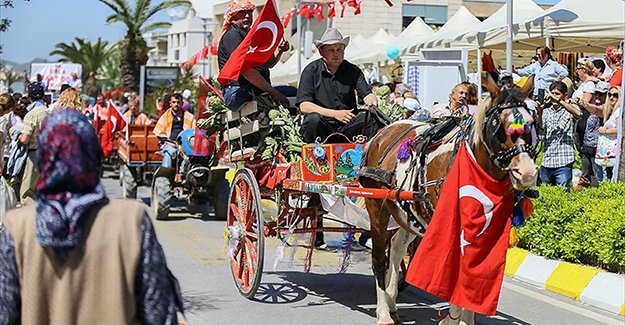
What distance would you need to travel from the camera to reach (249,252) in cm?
909

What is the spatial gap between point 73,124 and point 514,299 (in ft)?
20.5

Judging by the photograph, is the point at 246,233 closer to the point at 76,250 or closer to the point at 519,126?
the point at 519,126

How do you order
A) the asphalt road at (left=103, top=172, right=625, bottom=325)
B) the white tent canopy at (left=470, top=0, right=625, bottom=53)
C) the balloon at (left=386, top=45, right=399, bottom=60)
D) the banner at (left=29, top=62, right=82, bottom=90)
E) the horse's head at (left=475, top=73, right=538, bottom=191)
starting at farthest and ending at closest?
the banner at (left=29, top=62, right=82, bottom=90)
the balloon at (left=386, top=45, right=399, bottom=60)
the white tent canopy at (left=470, top=0, right=625, bottom=53)
the asphalt road at (left=103, top=172, right=625, bottom=325)
the horse's head at (left=475, top=73, right=538, bottom=191)

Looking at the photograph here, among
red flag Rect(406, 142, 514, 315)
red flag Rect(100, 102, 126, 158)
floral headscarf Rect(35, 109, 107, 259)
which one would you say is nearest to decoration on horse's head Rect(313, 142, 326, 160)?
red flag Rect(406, 142, 514, 315)

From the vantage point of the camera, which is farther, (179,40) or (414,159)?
(179,40)

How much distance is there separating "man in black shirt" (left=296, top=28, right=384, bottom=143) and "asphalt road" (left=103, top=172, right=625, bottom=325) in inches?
58.8

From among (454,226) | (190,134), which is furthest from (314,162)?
(190,134)

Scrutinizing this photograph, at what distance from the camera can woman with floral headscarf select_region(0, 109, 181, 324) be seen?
3512 millimetres

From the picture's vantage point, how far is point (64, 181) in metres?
3.50

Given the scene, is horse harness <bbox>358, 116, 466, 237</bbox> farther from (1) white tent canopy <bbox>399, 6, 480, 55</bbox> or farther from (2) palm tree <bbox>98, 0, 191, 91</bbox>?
(2) palm tree <bbox>98, 0, 191, 91</bbox>

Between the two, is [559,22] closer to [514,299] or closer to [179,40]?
[514,299]

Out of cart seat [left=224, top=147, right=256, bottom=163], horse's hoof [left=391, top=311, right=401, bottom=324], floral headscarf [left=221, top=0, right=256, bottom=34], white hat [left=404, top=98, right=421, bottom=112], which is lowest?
horse's hoof [left=391, top=311, right=401, bottom=324]

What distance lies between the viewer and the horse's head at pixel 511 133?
6.02 m

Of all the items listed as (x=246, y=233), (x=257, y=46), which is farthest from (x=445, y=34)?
(x=246, y=233)
